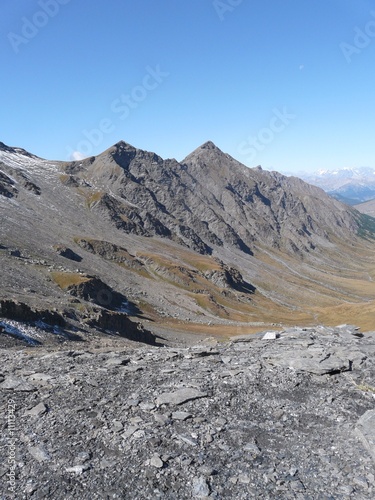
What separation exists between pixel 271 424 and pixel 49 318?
39942mm

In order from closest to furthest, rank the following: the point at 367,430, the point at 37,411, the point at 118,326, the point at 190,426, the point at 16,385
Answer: the point at 367,430, the point at 190,426, the point at 37,411, the point at 16,385, the point at 118,326

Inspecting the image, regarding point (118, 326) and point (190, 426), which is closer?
point (190, 426)

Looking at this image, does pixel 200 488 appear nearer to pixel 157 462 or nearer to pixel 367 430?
pixel 157 462

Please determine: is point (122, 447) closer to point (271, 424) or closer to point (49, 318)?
point (271, 424)

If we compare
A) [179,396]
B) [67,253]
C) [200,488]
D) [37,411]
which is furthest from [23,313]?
[67,253]

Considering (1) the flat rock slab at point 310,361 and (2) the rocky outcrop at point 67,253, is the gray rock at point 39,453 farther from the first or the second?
(2) the rocky outcrop at point 67,253

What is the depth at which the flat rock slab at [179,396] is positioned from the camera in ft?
53.3

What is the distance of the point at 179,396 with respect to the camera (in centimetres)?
1666

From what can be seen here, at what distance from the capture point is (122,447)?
43.7ft

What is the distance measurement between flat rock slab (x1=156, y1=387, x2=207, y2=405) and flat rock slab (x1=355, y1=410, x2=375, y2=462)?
6.45 metres

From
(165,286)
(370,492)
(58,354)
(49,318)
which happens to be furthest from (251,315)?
(370,492)

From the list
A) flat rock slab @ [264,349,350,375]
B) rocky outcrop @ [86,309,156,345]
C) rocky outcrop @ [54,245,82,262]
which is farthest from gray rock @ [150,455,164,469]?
rocky outcrop @ [54,245,82,262]

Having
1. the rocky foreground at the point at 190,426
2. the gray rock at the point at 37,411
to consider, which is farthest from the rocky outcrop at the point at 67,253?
the gray rock at the point at 37,411

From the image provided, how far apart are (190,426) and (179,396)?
6.54ft
